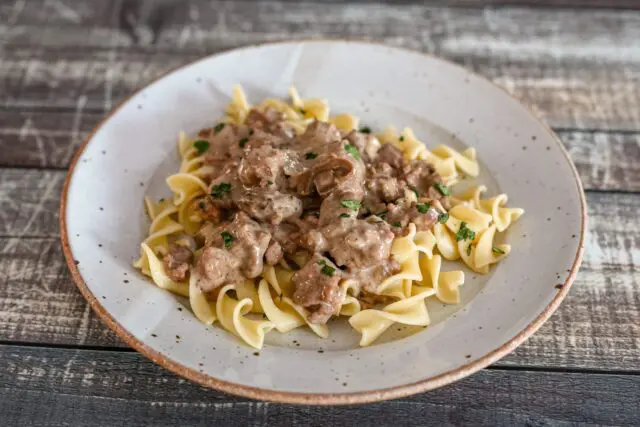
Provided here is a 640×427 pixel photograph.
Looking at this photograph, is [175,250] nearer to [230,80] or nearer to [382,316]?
[382,316]

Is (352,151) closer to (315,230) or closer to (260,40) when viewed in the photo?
(315,230)

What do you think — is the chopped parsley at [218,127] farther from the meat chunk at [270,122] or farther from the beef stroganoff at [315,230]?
the meat chunk at [270,122]

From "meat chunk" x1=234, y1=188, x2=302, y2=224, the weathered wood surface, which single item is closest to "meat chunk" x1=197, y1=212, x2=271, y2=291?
"meat chunk" x1=234, y1=188, x2=302, y2=224

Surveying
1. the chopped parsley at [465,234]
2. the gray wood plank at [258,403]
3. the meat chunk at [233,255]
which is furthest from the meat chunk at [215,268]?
the chopped parsley at [465,234]

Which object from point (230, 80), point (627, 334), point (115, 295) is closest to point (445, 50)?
point (230, 80)

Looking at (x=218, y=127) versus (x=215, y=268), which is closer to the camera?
(x=215, y=268)

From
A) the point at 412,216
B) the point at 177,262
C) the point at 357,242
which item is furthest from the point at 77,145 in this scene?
the point at 412,216

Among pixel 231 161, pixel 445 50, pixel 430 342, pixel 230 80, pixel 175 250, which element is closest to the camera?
pixel 430 342
